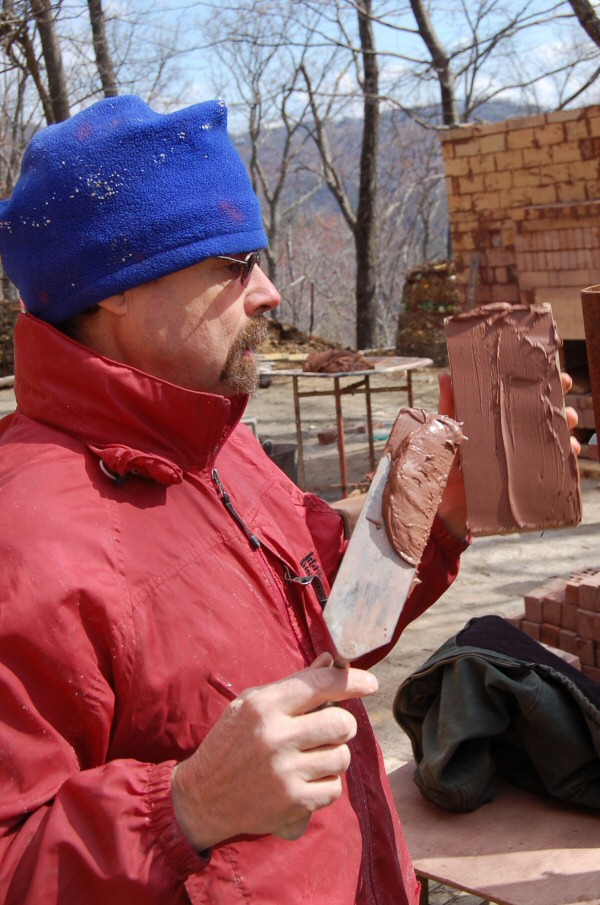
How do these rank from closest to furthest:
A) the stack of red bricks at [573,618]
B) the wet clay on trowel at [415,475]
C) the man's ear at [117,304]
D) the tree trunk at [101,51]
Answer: the wet clay on trowel at [415,475] < the man's ear at [117,304] < the stack of red bricks at [573,618] < the tree trunk at [101,51]

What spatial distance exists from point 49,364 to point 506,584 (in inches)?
195

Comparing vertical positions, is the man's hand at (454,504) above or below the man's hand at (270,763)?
above

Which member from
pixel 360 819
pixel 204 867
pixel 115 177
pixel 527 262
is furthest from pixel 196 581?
pixel 527 262

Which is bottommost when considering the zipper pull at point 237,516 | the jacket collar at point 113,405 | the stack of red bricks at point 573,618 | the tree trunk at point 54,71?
the stack of red bricks at point 573,618

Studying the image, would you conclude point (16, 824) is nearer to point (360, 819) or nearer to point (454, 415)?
point (360, 819)

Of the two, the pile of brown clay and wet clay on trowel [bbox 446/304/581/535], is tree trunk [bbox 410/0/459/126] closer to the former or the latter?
the pile of brown clay

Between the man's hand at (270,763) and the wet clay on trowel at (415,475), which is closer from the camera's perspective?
the man's hand at (270,763)

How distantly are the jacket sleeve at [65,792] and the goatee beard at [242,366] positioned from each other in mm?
548

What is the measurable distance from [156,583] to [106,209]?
24.8 inches

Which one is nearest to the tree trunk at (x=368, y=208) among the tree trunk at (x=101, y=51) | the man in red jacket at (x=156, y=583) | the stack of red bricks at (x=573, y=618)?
the tree trunk at (x=101, y=51)

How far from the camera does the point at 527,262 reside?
8344 mm

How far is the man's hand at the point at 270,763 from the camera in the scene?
3.83 feet

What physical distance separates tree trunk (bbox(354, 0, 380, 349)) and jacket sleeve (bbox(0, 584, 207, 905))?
55.0ft

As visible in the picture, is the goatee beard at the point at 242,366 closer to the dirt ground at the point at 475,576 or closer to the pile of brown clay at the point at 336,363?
the dirt ground at the point at 475,576
